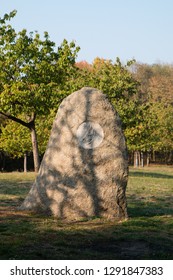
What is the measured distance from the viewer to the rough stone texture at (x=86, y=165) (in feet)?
41.8

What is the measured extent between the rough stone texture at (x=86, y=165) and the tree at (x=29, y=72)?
1556 cm

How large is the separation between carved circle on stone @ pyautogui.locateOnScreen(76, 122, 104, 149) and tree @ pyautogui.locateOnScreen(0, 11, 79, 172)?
15.7 metres

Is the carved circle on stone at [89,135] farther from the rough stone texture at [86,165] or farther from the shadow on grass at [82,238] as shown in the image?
the shadow on grass at [82,238]

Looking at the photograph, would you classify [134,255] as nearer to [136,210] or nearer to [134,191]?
[136,210]

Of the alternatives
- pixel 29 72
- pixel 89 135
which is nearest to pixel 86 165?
pixel 89 135

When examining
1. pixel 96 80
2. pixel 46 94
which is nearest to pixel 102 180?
pixel 46 94

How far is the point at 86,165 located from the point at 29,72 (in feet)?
57.1

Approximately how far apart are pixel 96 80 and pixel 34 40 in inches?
321

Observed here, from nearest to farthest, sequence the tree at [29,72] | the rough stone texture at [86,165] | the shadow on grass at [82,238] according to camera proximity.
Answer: the shadow on grass at [82,238], the rough stone texture at [86,165], the tree at [29,72]

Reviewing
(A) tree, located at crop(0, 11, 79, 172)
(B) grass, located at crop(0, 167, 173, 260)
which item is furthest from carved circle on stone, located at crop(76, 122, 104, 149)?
(A) tree, located at crop(0, 11, 79, 172)

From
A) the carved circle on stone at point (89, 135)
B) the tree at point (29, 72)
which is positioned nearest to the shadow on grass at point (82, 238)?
the carved circle on stone at point (89, 135)

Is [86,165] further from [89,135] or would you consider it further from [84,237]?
[84,237]

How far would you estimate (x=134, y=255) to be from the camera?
902 centimetres

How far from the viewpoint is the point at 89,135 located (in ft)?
41.9
